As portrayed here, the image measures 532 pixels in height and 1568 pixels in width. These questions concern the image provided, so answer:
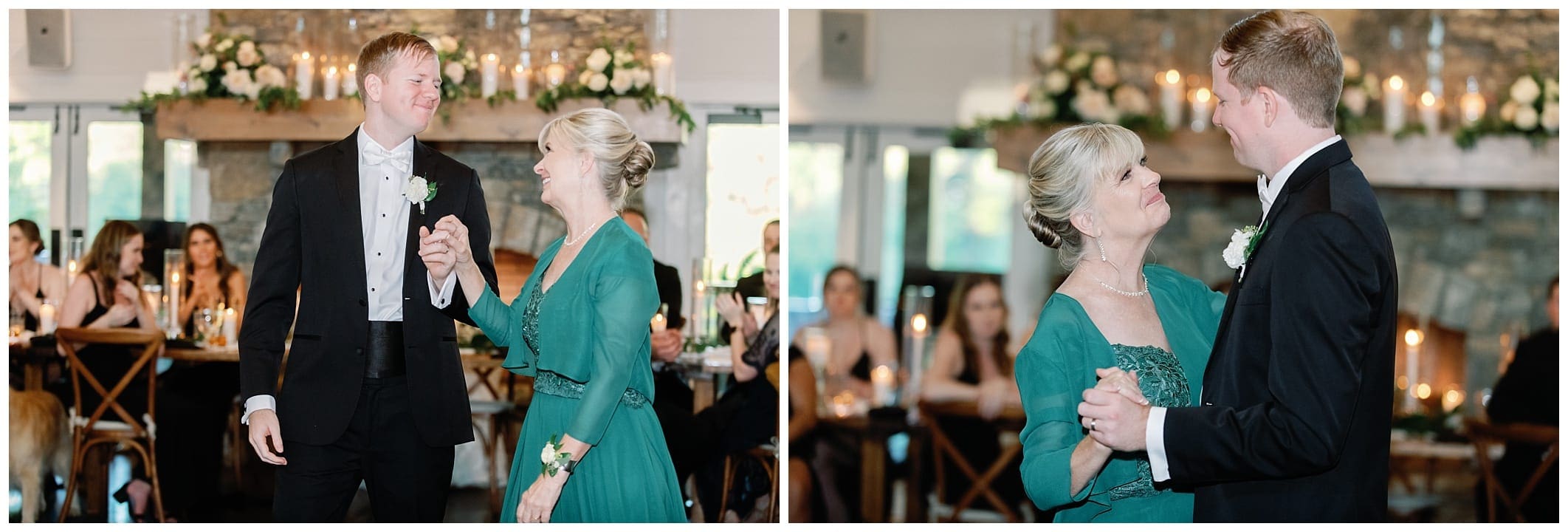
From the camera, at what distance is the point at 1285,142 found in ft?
7.56

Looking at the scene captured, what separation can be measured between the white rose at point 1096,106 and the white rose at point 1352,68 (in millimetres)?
1138

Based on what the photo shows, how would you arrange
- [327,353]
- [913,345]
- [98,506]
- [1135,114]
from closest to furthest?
1. [327,353]
2. [98,506]
3. [1135,114]
4. [913,345]

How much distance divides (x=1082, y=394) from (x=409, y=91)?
164cm

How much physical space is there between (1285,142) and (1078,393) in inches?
23.3

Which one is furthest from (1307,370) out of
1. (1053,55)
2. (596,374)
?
(1053,55)

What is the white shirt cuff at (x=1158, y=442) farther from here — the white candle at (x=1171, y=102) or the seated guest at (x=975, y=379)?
the white candle at (x=1171, y=102)

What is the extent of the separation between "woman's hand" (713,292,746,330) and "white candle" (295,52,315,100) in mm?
1968

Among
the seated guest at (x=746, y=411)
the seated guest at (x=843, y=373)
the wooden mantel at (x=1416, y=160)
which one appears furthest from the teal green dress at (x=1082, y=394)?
the wooden mantel at (x=1416, y=160)

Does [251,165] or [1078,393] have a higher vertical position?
[251,165]

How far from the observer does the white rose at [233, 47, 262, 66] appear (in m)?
5.24

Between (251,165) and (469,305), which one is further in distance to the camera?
(251,165)

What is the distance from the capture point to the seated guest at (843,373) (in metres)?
5.68
